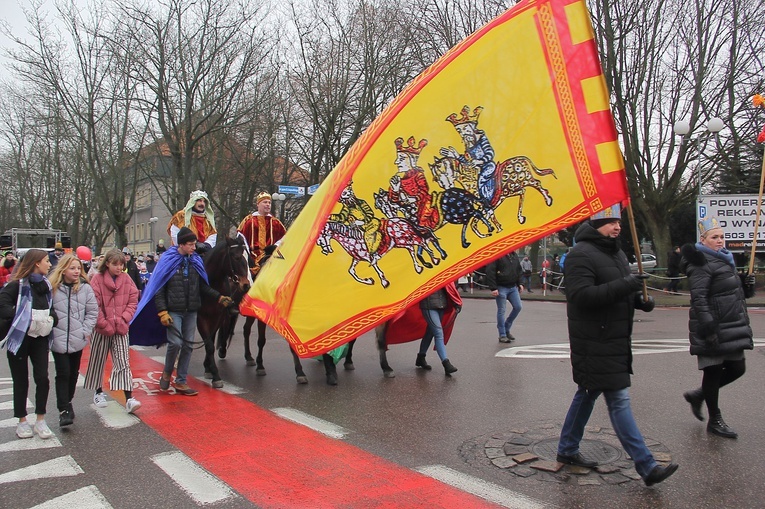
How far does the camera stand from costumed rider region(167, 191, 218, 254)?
30.2ft

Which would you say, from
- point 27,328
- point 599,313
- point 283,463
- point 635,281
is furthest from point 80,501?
point 635,281

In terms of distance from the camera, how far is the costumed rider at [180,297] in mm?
7441

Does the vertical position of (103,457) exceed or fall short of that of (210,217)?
it falls short

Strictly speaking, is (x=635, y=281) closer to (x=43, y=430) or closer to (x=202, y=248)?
(x=43, y=430)

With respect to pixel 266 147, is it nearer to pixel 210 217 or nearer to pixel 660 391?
pixel 210 217

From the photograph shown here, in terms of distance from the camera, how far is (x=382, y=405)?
6.76 m

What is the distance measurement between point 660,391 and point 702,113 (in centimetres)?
2022

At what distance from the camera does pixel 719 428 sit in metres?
5.38

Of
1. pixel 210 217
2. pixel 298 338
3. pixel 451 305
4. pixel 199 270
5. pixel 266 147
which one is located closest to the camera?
pixel 298 338

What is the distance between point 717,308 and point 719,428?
1010 millimetres

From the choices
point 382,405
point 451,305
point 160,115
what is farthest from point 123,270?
point 160,115

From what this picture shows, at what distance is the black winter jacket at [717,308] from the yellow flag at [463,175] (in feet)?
4.74

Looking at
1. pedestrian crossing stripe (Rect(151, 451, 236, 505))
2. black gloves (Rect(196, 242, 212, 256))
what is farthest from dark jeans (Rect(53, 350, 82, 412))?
black gloves (Rect(196, 242, 212, 256))

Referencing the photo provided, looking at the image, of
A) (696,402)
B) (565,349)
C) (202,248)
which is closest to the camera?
(696,402)
